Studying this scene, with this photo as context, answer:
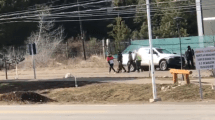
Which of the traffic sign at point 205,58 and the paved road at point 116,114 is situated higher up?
the traffic sign at point 205,58

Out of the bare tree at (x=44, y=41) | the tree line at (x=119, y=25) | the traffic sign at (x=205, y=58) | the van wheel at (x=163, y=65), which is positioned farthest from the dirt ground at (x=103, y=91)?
the tree line at (x=119, y=25)

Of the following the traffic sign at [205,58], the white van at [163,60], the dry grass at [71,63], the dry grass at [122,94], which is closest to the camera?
the traffic sign at [205,58]

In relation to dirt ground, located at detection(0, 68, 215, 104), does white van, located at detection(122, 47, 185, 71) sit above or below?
above

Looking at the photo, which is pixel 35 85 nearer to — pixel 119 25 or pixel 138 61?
pixel 138 61

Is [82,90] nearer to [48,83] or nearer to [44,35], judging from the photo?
[48,83]

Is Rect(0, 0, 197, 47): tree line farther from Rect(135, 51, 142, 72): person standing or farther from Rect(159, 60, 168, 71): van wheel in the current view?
Rect(135, 51, 142, 72): person standing

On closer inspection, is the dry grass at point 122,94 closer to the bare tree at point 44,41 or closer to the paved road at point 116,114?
the paved road at point 116,114

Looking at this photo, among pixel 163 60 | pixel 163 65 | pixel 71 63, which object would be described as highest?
A: pixel 163 60

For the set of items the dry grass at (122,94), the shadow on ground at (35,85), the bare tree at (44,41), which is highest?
the bare tree at (44,41)

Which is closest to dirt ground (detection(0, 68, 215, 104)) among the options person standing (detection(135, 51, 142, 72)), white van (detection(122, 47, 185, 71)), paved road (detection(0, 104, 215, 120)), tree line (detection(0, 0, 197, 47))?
paved road (detection(0, 104, 215, 120))

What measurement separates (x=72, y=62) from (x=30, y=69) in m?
4.73

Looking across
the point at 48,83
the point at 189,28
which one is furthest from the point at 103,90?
the point at 189,28

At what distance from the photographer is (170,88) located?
2114cm

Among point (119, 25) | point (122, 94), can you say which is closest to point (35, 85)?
point (122, 94)
